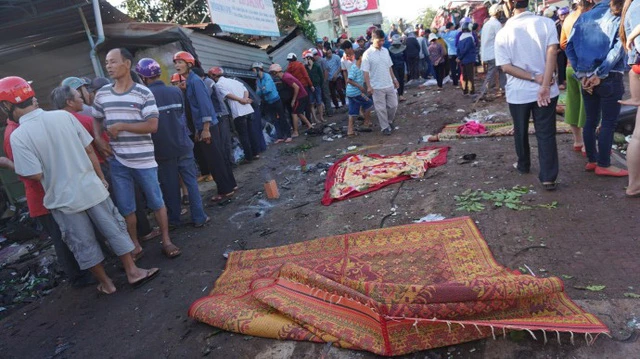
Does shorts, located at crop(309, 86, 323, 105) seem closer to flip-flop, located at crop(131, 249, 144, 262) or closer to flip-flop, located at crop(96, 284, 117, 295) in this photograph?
flip-flop, located at crop(131, 249, 144, 262)

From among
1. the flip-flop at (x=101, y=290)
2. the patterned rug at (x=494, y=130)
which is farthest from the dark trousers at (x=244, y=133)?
the flip-flop at (x=101, y=290)

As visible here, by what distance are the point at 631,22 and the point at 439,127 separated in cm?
464

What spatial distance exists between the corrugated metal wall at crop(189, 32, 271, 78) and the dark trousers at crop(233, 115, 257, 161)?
231 centimetres

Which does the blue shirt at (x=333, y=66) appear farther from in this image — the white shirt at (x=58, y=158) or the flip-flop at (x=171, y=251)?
the white shirt at (x=58, y=158)

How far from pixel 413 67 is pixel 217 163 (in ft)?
34.2

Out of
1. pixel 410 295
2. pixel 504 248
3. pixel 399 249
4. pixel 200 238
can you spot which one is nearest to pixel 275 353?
pixel 410 295

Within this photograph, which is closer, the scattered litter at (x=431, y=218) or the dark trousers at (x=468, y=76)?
the scattered litter at (x=431, y=218)

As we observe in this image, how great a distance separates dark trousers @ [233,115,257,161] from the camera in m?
7.54

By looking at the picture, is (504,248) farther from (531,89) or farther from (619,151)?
(619,151)

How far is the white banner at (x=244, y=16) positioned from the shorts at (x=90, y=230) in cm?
783

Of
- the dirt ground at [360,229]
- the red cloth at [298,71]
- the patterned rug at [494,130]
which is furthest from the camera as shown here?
the red cloth at [298,71]

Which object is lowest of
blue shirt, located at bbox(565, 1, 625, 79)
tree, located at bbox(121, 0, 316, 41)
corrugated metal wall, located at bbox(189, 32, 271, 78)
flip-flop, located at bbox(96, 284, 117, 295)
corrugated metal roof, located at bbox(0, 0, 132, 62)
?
flip-flop, located at bbox(96, 284, 117, 295)

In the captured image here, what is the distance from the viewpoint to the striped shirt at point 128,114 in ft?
11.7

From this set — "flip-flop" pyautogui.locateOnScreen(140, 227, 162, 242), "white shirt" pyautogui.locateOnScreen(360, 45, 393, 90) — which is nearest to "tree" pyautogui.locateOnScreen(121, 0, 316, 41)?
"white shirt" pyautogui.locateOnScreen(360, 45, 393, 90)
